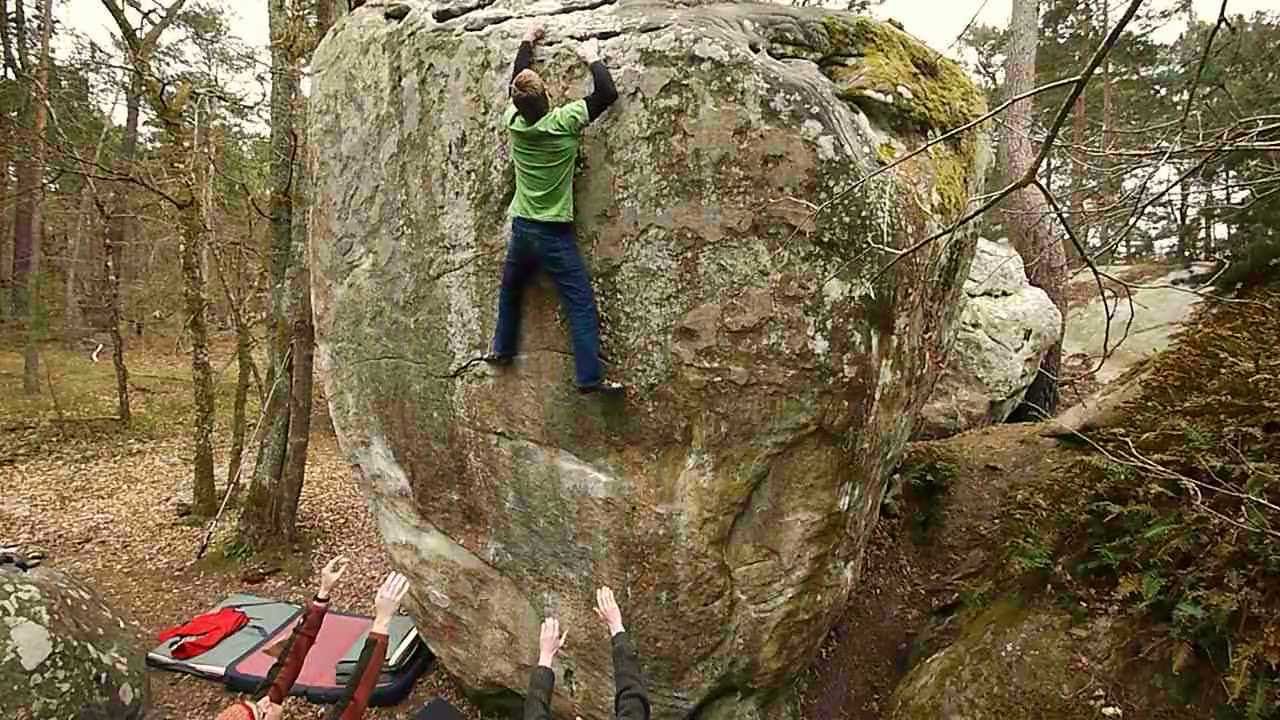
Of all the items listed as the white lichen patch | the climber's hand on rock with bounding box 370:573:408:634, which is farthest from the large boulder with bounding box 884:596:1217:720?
the white lichen patch

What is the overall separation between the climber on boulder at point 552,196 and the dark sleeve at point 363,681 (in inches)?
75.4

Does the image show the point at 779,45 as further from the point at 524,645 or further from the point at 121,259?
the point at 121,259

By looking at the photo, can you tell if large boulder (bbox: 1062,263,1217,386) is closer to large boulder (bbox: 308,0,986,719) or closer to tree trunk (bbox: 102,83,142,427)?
large boulder (bbox: 308,0,986,719)

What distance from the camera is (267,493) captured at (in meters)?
8.27

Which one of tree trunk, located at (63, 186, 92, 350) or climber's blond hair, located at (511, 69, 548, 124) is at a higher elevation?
climber's blond hair, located at (511, 69, 548, 124)

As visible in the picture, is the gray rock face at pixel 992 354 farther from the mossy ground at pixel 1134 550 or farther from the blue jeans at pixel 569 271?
the blue jeans at pixel 569 271

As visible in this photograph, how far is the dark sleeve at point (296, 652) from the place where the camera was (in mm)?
4375

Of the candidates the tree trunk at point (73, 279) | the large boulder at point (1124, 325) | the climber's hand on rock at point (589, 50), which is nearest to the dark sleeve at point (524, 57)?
the climber's hand on rock at point (589, 50)

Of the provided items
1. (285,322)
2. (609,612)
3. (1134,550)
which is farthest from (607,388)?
(285,322)

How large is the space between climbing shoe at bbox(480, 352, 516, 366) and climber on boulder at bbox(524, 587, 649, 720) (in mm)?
1592

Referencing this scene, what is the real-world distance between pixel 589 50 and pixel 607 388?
78.7 inches

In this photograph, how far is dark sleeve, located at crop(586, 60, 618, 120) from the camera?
4.28 m

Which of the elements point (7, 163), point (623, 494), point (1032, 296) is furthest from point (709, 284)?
point (7, 163)

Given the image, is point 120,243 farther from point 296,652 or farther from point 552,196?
point 552,196
